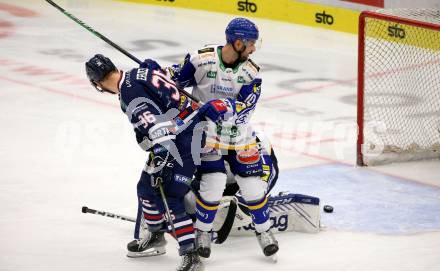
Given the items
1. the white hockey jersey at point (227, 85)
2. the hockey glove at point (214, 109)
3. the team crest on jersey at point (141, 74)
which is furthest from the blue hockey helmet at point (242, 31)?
the team crest on jersey at point (141, 74)

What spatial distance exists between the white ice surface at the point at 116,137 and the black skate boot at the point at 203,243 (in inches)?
3.2

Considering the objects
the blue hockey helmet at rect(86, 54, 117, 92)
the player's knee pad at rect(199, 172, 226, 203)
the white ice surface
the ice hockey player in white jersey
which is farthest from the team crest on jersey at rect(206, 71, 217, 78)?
the white ice surface

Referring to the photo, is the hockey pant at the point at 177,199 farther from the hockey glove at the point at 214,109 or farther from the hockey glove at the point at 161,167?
the hockey glove at the point at 214,109

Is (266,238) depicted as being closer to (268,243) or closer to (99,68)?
(268,243)

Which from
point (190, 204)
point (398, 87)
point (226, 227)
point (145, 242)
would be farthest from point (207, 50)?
point (398, 87)

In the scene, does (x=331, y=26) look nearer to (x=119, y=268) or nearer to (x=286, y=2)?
(x=286, y=2)

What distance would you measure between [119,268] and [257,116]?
330cm

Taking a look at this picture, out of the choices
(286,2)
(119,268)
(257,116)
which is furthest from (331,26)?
(119,268)

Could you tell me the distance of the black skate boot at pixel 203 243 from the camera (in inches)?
218

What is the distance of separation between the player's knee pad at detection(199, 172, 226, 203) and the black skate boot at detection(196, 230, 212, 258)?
20 cm

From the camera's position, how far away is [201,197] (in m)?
5.57

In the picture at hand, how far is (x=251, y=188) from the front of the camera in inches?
220

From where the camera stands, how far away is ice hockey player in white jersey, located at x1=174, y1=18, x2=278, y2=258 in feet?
18.2

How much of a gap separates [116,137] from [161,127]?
2900 mm
